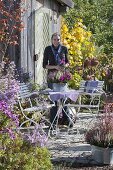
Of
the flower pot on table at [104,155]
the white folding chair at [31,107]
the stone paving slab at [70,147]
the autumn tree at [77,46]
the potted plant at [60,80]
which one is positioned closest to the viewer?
the flower pot on table at [104,155]

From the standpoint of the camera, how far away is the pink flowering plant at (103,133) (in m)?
6.72

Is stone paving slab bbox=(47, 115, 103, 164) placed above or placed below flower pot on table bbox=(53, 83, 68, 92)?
below

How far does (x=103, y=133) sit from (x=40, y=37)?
5.49m

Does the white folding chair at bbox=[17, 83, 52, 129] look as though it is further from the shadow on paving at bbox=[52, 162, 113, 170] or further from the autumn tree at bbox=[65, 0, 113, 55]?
the autumn tree at bbox=[65, 0, 113, 55]

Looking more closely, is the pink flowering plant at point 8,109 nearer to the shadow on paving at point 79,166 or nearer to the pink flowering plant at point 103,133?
the shadow on paving at point 79,166

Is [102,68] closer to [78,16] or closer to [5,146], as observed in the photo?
[78,16]

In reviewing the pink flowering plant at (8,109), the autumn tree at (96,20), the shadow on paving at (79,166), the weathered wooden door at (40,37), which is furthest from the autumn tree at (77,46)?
the pink flowering plant at (8,109)

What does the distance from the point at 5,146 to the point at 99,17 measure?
17358 mm

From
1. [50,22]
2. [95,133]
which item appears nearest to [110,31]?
[50,22]

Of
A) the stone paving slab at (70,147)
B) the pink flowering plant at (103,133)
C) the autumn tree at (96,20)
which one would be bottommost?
the stone paving slab at (70,147)

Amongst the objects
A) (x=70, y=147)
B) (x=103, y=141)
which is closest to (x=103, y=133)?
(x=103, y=141)

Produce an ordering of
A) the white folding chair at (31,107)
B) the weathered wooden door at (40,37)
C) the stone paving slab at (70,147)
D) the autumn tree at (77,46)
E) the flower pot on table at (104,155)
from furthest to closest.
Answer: the autumn tree at (77,46), the weathered wooden door at (40,37), the white folding chair at (31,107), the stone paving slab at (70,147), the flower pot on table at (104,155)

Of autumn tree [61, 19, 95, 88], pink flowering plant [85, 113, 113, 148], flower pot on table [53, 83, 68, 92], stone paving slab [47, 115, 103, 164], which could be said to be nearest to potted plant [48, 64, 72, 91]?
flower pot on table [53, 83, 68, 92]

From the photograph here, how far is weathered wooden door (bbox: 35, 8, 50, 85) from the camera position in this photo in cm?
1123
